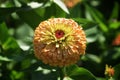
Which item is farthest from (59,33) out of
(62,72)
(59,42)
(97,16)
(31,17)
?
(97,16)

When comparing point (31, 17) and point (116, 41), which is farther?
point (116, 41)

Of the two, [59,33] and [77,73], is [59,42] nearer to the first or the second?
[59,33]

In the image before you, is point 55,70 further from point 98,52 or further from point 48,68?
point 98,52

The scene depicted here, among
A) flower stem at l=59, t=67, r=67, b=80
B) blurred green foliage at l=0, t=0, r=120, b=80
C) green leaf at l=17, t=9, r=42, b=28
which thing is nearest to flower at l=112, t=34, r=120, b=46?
blurred green foliage at l=0, t=0, r=120, b=80

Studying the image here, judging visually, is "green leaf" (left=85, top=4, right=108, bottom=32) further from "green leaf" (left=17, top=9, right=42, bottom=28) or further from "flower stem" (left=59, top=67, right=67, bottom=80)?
"flower stem" (left=59, top=67, right=67, bottom=80)

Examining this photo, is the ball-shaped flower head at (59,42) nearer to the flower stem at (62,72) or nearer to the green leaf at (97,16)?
the flower stem at (62,72)

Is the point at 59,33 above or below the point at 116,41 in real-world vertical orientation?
below

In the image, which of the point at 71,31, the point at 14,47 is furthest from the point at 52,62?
the point at 14,47

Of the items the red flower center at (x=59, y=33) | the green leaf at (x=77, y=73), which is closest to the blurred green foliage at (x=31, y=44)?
the green leaf at (x=77, y=73)
